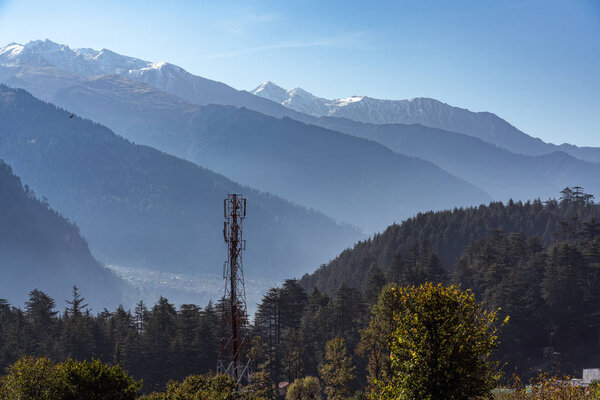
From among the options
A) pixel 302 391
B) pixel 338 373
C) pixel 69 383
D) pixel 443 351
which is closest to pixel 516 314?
pixel 338 373

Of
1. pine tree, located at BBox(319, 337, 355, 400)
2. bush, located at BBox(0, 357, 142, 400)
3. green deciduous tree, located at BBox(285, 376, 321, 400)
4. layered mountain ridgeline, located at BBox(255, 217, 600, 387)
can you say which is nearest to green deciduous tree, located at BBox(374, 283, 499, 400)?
bush, located at BBox(0, 357, 142, 400)

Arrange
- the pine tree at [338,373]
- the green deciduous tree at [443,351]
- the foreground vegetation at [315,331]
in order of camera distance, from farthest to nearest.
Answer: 1. the foreground vegetation at [315,331]
2. the pine tree at [338,373]
3. the green deciduous tree at [443,351]

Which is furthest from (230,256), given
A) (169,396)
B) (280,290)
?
(280,290)

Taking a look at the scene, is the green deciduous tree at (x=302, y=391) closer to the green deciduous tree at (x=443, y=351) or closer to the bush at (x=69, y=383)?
the bush at (x=69, y=383)

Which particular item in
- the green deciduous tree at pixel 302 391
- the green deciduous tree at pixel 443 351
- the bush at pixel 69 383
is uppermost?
the green deciduous tree at pixel 443 351

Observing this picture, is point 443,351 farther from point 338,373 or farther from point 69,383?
point 338,373

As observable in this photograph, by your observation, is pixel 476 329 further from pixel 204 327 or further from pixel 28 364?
pixel 204 327

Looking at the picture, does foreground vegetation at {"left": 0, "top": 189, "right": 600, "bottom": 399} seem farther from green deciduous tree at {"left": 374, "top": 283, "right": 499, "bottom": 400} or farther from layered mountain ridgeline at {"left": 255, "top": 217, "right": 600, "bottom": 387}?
green deciduous tree at {"left": 374, "top": 283, "right": 499, "bottom": 400}

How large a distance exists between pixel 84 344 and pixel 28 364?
199 feet

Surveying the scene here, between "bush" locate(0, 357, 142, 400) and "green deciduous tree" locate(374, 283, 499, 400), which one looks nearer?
"green deciduous tree" locate(374, 283, 499, 400)

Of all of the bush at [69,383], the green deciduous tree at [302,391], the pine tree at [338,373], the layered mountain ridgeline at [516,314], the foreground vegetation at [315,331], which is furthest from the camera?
the layered mountain ridgeline at [516,314]

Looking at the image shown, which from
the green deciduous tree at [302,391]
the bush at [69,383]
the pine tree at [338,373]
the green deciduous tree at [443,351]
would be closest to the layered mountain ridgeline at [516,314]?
the pine tree at [338,373]

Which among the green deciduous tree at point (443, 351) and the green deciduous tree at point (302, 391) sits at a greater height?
the green deciduous tree at point (443, 351)

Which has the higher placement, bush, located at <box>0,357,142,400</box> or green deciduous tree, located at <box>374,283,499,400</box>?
green deciduous tree, located at <box>374,283,499,400</box>
